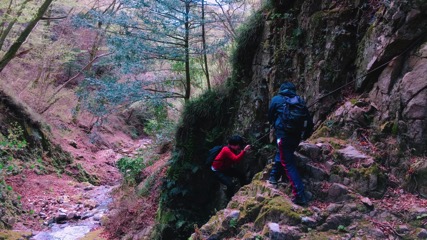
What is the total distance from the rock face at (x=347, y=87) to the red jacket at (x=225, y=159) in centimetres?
85

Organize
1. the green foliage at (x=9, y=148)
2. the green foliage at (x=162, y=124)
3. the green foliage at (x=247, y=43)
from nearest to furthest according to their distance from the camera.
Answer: the green foliage at (x=247, y=43) < the green foliage at (x=9, y=148) < the green foliage at (x=162, y=124)

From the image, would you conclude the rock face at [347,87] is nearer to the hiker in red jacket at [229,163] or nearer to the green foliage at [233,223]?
the green foliage at [233,223]

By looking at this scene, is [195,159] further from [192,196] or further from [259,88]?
[259,88]

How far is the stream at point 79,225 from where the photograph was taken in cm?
1022

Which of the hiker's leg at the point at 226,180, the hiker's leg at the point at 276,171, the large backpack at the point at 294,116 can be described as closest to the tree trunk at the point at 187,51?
the hiker's leg at the point at 226,180

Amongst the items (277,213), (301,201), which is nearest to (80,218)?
(277,213)

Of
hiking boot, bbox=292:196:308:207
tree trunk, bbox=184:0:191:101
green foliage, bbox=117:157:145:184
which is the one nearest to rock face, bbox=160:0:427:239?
hiking boot, bbox=292:196:308:207

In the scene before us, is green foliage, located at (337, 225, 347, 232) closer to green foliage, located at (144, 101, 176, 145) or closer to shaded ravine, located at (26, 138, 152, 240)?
green foliage, located at (144, 101, 176, 145)

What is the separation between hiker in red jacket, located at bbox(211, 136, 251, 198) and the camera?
720 centimetres

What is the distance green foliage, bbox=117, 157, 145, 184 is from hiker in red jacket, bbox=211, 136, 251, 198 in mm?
6650

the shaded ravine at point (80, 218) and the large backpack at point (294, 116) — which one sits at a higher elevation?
the large backpack at point (294, 116)

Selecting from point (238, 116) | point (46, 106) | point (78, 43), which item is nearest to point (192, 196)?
point (238, 116)

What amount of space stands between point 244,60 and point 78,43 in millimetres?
18919

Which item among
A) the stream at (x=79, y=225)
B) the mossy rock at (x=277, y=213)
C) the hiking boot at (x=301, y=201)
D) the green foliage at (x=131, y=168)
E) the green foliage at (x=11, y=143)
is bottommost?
the stream at (x=79, y=225)
